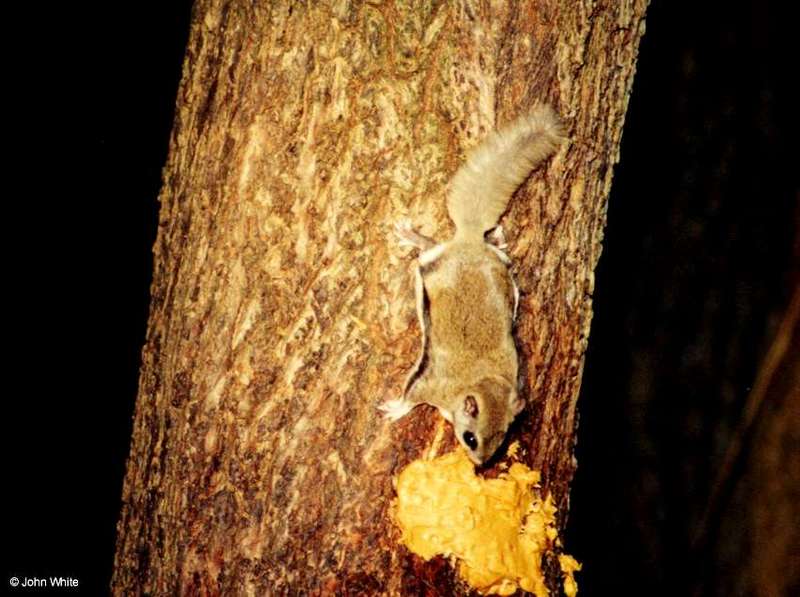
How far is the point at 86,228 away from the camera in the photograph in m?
3.67

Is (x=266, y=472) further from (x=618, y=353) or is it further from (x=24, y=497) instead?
(x=24, y=497)

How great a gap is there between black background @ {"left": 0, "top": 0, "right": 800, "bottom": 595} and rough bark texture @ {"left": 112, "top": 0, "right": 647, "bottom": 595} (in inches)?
84.5

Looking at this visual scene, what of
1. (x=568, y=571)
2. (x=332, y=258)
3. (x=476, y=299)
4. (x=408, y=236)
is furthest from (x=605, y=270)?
(x=332, y=258)

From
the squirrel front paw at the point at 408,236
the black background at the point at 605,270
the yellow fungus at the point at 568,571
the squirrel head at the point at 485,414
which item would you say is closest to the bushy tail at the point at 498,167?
the squirrel front paw at the point at 408,236

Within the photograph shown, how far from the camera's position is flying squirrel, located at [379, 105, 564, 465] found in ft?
4.97

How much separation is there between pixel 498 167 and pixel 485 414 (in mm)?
756

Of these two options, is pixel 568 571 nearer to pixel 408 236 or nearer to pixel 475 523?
pixel 475 523

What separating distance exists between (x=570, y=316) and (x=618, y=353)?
2.24m

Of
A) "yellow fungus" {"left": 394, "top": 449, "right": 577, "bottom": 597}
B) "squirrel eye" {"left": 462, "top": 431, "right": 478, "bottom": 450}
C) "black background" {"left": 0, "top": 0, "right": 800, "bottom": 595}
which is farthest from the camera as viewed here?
"black background" {"left": 0, "top": 0, "right": 800, "bottom": 595}

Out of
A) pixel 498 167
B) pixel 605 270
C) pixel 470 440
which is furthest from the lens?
pixel 605 270

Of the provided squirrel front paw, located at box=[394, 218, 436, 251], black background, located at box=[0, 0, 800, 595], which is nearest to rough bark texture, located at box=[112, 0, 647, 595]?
squirrel front paw, located at box=[394, 218, 436, 251]

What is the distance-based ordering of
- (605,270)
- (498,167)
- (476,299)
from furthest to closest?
(605,270)
(476,299)
(498,167)

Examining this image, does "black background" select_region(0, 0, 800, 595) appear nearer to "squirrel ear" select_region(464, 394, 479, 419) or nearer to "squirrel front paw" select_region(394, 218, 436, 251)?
"squirrel ear" select_region(464, 394, 479, 419)

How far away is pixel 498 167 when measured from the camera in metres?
1.47
